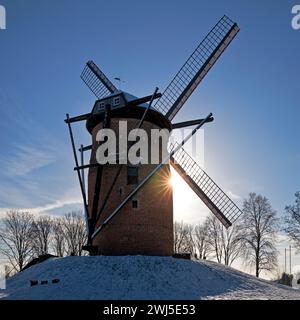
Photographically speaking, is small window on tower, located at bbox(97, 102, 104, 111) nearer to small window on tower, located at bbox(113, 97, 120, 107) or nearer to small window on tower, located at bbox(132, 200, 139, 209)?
small window on tower, located at bbox(113, 97, 120, 107)

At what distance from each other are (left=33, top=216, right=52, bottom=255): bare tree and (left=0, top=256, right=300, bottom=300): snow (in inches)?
980

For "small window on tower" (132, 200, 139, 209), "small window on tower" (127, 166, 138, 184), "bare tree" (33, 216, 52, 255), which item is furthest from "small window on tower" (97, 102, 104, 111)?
"bare tree" (33, 216, 52, 255)

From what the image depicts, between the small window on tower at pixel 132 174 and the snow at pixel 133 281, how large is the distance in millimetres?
4330

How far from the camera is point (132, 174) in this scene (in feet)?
71.3

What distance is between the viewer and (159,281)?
1727 centimetres

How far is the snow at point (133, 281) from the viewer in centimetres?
1583

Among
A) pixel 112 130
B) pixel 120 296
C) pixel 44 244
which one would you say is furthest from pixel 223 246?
pixel 120 296

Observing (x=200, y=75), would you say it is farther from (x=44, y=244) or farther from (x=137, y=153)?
(x=44, y=244)

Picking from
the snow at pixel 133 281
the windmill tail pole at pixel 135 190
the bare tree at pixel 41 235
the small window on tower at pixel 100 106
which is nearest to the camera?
the snow at pixel 133 281

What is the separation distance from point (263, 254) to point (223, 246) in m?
9.52

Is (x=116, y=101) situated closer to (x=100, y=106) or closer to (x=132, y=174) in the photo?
(x=100, y=106)

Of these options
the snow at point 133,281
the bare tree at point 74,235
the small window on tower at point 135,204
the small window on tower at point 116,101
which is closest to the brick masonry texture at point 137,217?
the small window on tower at point 135,204

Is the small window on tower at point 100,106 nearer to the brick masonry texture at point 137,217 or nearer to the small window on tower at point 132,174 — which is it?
the brick masonry texture at point 137,217

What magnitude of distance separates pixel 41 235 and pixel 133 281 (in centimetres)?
3155
